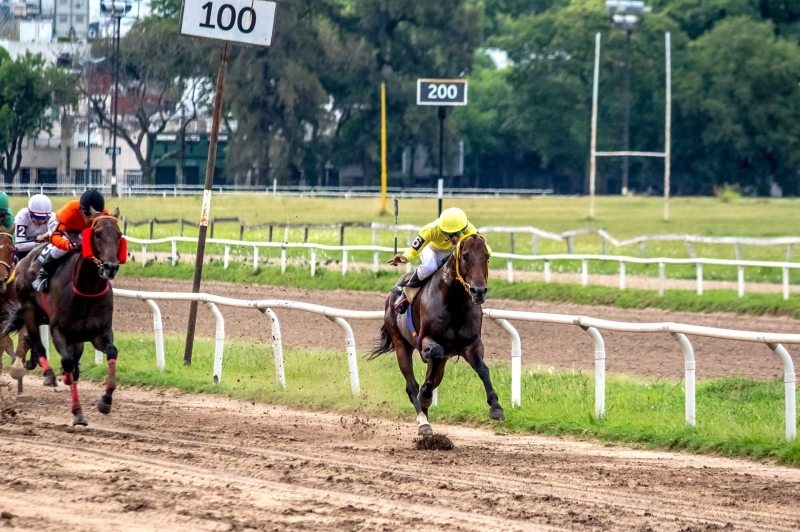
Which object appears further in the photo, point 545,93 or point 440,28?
point 545,93

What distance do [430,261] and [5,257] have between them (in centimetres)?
387

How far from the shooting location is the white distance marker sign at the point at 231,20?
37.2 feet

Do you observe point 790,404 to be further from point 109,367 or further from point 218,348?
point 218,348

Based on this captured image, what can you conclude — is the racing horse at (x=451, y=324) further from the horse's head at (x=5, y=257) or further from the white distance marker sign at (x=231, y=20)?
the white distance marker sign at (x=231, y=20)

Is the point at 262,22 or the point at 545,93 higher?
the point at 545,93

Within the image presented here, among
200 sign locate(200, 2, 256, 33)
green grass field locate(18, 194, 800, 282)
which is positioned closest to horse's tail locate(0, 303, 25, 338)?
200 sign locate(200, 2, 256, 33)

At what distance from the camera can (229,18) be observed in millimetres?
11523

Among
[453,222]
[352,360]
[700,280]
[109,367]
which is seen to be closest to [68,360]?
[109,367]

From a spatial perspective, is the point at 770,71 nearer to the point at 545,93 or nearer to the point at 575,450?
the point at 545,93


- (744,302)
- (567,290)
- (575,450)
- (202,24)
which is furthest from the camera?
(567,290)

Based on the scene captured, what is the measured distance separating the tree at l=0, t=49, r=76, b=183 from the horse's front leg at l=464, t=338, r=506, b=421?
34.9ft

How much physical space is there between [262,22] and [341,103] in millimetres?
43728

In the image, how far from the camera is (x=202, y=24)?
37.4ft

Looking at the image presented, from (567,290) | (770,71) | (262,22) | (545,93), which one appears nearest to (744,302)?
(567,290)
